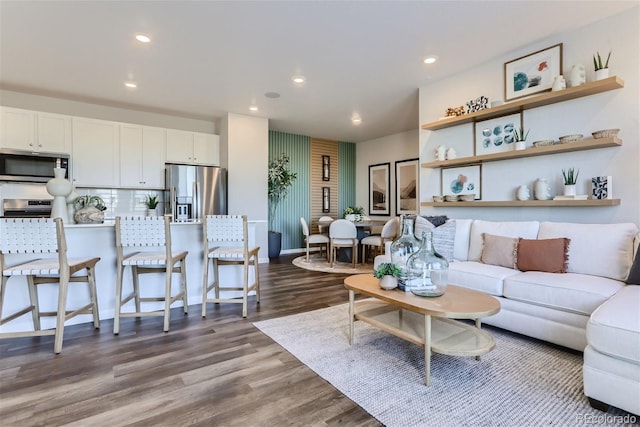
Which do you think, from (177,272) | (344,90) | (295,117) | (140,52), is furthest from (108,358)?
(295,117)

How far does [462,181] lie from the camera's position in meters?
3.88

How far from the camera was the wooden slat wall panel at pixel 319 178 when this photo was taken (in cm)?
761

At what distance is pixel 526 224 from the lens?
3.02m

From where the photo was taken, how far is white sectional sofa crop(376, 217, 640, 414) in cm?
153

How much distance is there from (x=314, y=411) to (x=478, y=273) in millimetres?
1881

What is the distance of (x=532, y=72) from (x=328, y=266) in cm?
396

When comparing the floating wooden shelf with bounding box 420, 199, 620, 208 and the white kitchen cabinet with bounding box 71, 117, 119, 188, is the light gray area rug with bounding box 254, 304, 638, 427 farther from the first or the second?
the white kitchen cabinet with bounding box 71, 117, 119, 188

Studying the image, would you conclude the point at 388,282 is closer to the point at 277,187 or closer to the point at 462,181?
the point at 462,181

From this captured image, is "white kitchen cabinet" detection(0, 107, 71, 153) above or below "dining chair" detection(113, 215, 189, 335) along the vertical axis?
above

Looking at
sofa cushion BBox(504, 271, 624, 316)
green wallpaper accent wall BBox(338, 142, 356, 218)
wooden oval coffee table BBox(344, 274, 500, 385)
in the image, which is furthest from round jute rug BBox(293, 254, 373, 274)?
sofa cushion BBox(504, 271, 624, 316)

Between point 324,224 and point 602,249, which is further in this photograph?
point 324,224

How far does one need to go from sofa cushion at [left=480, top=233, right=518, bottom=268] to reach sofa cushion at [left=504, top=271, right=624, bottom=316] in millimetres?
255

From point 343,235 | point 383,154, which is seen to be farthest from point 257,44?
point 383,154

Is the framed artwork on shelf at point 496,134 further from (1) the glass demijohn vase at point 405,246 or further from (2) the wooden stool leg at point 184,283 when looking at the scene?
(2) the wooden stool leg at point 184,283
